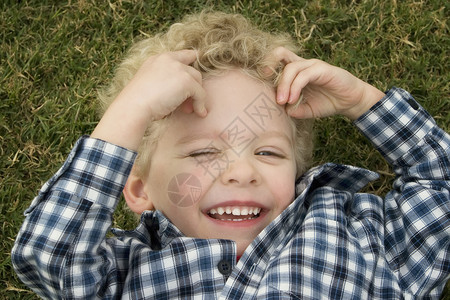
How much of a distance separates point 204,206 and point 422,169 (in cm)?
92

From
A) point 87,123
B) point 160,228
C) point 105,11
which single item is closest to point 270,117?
point 160,228

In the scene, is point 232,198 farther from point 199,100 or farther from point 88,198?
point 88,198

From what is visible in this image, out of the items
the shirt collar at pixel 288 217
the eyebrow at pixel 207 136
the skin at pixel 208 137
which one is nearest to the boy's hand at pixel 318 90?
the skin at pixel 208 137

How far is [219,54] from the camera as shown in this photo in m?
2.31

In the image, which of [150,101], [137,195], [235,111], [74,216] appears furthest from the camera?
[137,195]

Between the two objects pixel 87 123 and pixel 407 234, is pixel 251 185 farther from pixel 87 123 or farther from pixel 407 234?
pixel 87 123

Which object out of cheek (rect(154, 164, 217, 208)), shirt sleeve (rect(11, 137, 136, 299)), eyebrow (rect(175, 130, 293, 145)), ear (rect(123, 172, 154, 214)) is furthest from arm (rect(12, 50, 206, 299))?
ear (rect(123, 172, 154, 214))

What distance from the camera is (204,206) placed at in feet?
7.11

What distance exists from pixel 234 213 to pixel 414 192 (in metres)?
0.75

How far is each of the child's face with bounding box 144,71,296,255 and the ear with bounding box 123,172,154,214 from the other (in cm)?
11

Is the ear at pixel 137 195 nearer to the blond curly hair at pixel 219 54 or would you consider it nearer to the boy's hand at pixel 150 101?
the blond curly hair at pixel 219 54

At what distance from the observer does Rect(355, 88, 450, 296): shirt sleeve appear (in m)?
2.25

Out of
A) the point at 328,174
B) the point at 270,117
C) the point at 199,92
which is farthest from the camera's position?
the point at 328,174

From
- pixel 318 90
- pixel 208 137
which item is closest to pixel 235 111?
pixel 208 137
